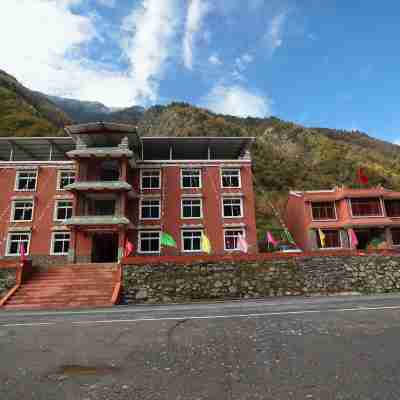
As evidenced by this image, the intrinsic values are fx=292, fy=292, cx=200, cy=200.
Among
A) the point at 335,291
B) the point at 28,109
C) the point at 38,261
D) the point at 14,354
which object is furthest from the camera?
the point at 28,109

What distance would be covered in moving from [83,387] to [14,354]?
2.85 m

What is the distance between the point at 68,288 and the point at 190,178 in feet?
56.1

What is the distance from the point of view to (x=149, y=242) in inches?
1160

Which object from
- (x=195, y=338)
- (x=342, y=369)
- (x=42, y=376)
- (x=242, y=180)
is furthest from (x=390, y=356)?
(x=242, y=180)

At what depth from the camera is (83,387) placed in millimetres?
4426

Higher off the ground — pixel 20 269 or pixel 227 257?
pixel 227 257

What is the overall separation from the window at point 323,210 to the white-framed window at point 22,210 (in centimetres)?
3065

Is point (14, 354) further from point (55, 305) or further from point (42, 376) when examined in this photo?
point (55, 305)

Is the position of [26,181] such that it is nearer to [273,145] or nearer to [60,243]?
[60,243]

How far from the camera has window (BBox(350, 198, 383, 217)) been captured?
109 feet

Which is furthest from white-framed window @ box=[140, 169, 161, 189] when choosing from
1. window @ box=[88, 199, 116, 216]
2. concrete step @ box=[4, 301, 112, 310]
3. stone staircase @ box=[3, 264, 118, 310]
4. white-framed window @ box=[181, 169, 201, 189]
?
concrete step @ box=[4, 301, 112, 310]

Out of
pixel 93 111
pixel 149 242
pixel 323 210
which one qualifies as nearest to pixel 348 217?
pixel 323 210

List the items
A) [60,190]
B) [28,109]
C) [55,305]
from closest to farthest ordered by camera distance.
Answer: [55,305], [60,190], [28,109]

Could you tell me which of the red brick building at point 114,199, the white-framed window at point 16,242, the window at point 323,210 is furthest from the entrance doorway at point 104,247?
the window at point 323,210
